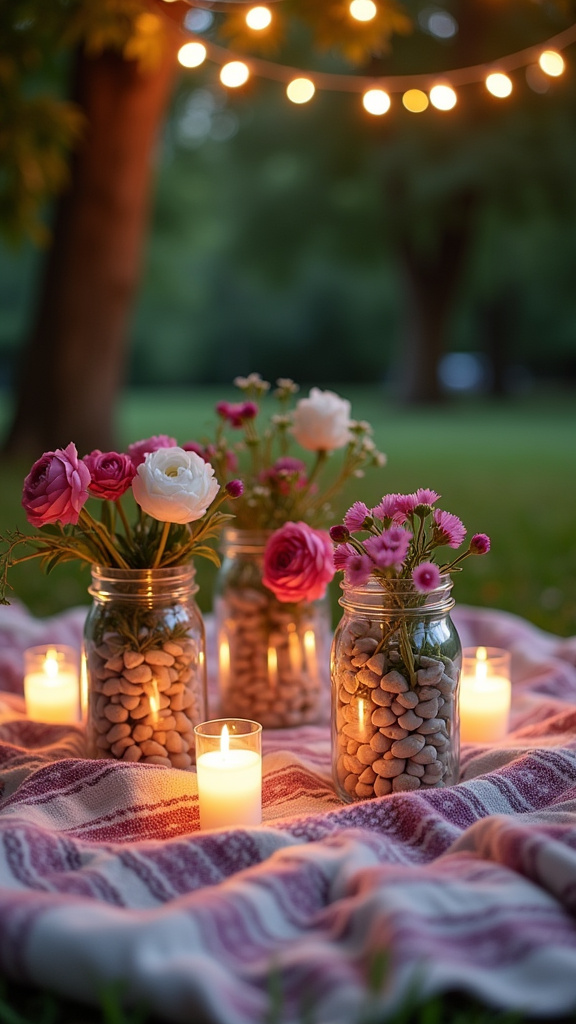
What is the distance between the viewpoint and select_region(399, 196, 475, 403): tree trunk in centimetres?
1123

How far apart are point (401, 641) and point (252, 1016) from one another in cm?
50

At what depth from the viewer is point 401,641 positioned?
4.08 feet

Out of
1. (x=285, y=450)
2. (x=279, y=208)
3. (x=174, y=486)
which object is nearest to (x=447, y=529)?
(x=174, y=486)

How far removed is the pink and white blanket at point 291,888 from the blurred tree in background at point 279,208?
6.81 ft

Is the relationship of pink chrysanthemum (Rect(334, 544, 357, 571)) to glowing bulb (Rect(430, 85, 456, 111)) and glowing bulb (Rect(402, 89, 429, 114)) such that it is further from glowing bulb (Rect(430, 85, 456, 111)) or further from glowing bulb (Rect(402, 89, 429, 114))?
glowing bulb (Rect(402, 89, 429, 114))

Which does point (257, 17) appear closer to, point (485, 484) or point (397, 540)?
point (397, 540)

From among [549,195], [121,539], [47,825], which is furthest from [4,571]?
[549,195]

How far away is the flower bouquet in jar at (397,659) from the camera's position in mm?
1241

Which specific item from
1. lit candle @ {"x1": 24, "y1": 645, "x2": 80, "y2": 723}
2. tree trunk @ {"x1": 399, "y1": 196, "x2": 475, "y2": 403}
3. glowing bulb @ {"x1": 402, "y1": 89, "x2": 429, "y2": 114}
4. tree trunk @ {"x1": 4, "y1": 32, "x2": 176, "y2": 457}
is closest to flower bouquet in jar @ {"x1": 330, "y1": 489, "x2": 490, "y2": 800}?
lit candle @ {"x1": 24, "y1": 645, "x2": 80, "y2": 723}

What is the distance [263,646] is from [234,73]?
4.38ft

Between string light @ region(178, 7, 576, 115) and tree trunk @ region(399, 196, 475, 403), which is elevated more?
tree trunk @ region(399, 196, 475, 403)

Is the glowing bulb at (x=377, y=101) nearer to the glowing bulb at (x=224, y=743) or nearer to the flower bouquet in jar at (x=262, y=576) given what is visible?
the flower bouquet in jar at (x=262, y=576)

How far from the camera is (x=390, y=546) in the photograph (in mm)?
1183

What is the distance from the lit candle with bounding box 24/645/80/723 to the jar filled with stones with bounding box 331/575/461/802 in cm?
57
